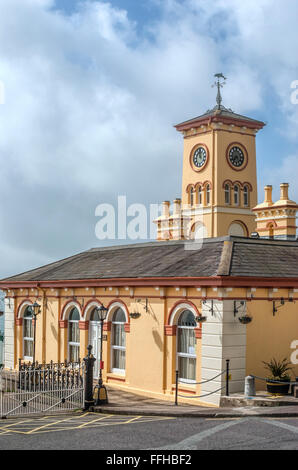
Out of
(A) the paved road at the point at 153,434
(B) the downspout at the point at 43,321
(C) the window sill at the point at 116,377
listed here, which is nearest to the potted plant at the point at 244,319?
(A) the paved road at the point at 153,434

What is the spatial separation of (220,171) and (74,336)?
907 inches

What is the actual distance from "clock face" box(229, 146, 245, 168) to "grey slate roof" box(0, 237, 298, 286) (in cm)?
2005

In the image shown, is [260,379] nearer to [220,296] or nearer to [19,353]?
[220,296]

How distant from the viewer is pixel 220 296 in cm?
2023

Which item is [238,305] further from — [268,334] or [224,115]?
[224,115]

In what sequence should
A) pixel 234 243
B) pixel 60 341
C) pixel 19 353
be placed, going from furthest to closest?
pixel 19 353 < pixel 60 341 < pixel 234 243

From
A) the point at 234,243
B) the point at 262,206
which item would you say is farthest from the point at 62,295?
the point at 262,206

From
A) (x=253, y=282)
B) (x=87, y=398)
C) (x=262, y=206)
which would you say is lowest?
(x=87, y=398)

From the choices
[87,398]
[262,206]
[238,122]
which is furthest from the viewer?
[238,122]

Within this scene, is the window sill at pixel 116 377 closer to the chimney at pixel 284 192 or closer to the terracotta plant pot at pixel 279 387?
the terracotta plant pot at pixel 279 387

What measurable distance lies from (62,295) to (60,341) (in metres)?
1.97

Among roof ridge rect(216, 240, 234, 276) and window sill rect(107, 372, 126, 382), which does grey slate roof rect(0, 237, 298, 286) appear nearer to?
roof ridge rect(216, 240, 234, 276)

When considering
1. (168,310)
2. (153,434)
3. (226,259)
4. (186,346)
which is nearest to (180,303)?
(168,310)

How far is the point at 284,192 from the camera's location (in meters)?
42.9
